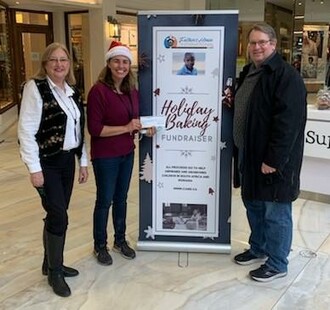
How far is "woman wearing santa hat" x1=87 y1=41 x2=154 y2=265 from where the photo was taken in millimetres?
2359

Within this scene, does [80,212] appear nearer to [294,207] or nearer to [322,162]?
[294,207]

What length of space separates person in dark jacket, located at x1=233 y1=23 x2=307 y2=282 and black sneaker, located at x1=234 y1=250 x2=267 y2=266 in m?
0.16

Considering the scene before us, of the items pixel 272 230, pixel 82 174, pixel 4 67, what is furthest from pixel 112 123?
pixel 4 67

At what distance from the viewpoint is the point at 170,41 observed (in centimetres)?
251

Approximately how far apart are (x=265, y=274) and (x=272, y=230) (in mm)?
282

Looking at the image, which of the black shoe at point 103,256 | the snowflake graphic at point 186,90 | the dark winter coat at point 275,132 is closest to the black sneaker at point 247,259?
the dark winter coat at point 275,132

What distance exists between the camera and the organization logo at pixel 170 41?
250 cm

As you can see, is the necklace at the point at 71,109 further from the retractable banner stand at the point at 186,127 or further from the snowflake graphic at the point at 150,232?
the snowflake graphic at the point at 150,232

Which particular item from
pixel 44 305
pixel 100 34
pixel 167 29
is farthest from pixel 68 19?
pixel 44 305

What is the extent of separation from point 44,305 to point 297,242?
6.05 feet

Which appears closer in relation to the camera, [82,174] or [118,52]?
[118,52]

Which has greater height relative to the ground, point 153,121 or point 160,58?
point 160,58

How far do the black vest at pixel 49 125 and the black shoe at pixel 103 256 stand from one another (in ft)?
2.85

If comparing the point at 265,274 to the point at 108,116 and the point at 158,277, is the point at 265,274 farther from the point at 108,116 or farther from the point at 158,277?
the point at 108,116
